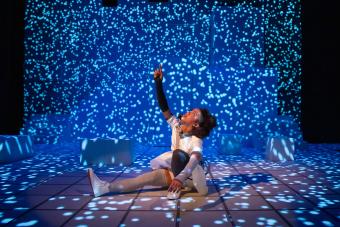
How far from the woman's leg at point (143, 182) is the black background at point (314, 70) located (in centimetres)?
533

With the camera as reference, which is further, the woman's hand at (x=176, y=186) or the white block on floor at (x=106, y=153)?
the white block on floor at (x=106, y=153)

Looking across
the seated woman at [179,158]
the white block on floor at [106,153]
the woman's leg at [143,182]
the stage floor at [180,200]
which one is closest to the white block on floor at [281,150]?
the stage floor at [180,200]

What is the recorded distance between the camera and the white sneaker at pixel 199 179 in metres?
2.42

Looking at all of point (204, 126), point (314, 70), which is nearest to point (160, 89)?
point (204, 126)

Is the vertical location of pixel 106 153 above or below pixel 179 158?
below

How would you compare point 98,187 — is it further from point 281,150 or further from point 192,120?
point 281,150

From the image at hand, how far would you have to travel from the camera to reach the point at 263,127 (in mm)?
5898

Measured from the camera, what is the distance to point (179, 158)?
2.34 m

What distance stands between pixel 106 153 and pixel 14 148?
1.33 m

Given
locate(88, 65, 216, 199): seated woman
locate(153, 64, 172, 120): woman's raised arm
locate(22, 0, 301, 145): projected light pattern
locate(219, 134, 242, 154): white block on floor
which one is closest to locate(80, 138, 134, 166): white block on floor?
locate(88, 65, 216, 199): seated woman

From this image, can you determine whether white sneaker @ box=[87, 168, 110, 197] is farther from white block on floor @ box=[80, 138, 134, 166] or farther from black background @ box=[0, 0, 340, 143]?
black background @ box=[0, 0, 340, 143]

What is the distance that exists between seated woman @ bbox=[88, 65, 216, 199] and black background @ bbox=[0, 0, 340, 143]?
524 cm

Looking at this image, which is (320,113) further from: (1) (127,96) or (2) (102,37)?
(2) (102,37)

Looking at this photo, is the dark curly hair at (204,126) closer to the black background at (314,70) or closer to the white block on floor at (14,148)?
the white block on floor at (14,148)
